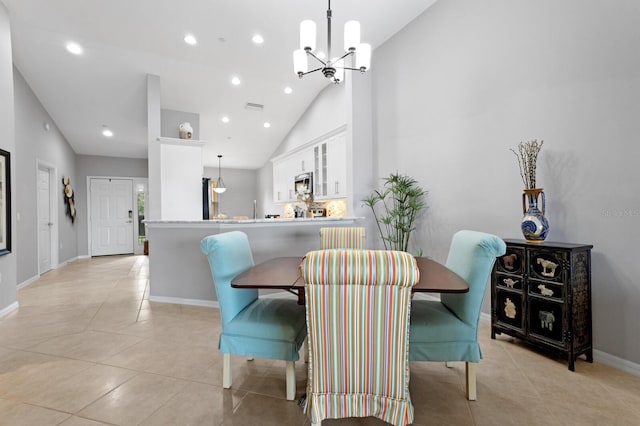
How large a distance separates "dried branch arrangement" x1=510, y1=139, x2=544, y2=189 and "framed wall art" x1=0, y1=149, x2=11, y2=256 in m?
5.20

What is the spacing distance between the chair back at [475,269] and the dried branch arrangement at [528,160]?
3.50ft

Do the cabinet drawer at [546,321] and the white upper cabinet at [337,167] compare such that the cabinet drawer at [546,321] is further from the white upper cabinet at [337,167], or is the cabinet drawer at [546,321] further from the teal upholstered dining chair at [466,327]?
the white upper cabinet at [337,167]

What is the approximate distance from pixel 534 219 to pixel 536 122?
857 mm

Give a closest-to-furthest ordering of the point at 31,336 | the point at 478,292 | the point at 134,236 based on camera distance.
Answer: the point at 478,292, the point at 31,336, the point at 134,236

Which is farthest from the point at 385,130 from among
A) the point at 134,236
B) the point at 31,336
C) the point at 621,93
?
the point at 134,236

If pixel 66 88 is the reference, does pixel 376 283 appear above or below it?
below

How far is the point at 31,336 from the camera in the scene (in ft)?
9.25

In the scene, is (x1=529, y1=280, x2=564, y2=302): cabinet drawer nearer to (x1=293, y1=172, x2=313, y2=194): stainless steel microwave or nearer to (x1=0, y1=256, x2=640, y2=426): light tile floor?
(x1=0, y1=256, x2=640, y2=426): light tile floor

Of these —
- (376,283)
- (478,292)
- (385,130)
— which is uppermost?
(385,130)

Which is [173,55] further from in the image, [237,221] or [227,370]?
[227,370]

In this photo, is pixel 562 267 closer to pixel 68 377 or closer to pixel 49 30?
pixel 68 377

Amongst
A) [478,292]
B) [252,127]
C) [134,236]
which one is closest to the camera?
[478,292]

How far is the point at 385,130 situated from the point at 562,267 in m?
2.71

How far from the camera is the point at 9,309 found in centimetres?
345
